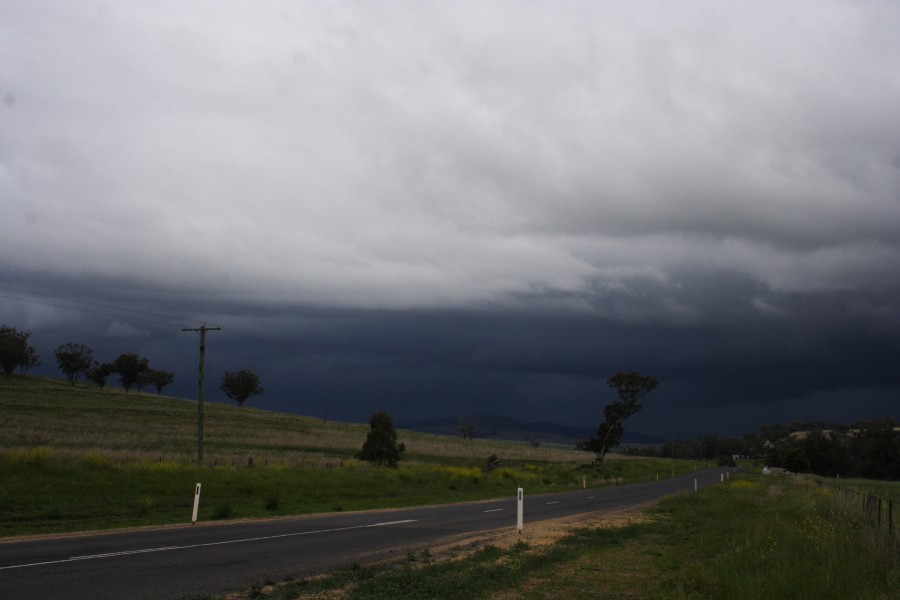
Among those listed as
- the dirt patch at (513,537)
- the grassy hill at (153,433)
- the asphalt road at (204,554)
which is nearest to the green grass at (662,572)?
the dirt patch at (513,537)

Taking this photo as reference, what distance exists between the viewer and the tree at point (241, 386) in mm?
150125

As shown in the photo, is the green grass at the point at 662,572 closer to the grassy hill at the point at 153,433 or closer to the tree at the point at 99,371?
the grassy hill at the point at 153,433

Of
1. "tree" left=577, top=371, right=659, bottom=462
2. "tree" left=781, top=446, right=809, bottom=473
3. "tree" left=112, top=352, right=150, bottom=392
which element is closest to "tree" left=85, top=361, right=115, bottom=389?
"tree" left=112, top=352, right=150, bottom=392

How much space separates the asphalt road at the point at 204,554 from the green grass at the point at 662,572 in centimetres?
137

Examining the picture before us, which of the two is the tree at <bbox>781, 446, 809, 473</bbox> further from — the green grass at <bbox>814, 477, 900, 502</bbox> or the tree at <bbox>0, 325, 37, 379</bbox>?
the tree at <bbox>0, 325, 37, 379</bbox>

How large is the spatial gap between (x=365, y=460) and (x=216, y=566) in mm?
38492

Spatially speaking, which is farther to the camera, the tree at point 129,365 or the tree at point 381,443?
the tree at point 129,365

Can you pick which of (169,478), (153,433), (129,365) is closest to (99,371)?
(129,365)

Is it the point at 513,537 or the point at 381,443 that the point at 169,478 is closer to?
the point at 513,537

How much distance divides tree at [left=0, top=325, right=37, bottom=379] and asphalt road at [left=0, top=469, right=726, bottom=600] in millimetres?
105435

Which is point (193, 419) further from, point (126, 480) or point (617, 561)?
point (617, 561)

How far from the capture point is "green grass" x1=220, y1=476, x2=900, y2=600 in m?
9.96

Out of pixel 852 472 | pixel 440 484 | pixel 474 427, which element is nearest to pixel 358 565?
pixel 440 484

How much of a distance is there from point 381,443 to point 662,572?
39.3m
